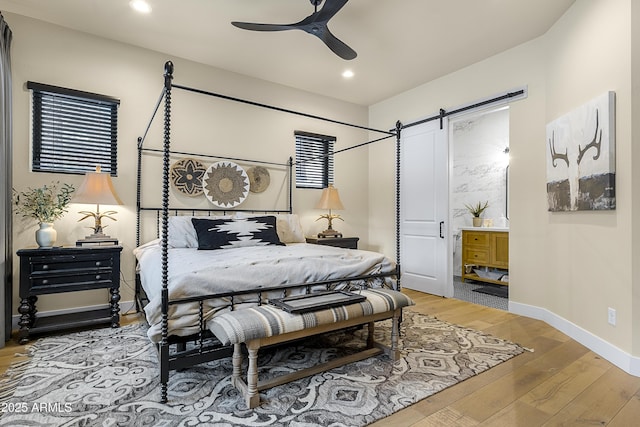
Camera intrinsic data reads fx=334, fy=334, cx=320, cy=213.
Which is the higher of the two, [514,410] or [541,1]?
[541,1]

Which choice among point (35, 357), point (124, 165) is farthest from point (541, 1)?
point (35, 357)

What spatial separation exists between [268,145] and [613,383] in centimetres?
402

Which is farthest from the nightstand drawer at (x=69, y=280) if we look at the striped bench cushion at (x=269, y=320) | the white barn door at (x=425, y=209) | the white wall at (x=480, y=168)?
the white wall at (x=480, y=168)

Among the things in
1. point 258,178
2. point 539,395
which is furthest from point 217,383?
point 258,178

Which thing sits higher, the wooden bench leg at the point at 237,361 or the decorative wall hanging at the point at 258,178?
the decorative wall hanging at the point at 258,178

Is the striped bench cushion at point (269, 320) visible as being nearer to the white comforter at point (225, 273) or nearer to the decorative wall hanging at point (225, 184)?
the white comforter at point (225, 273)

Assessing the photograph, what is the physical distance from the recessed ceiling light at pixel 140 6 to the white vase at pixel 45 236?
2038 mm

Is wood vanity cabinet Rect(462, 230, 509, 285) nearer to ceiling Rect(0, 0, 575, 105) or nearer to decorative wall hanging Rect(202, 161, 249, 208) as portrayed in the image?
ceiling Rect(0, 0, 575, 105)

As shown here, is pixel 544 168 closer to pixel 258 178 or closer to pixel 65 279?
pixel 258 178

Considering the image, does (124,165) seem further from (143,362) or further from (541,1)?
(541,1)

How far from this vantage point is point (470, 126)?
5.82 meters

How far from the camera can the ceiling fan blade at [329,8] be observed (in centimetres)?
229

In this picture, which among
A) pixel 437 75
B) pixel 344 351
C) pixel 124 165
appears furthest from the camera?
pixel 437 75

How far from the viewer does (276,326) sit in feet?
5.95
